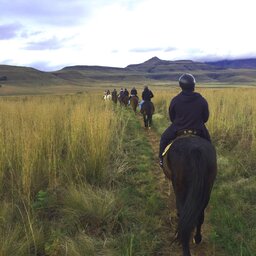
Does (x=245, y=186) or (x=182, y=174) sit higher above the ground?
(x=182, y=174)

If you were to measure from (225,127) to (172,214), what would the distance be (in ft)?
19.2

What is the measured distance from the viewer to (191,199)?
160 inches

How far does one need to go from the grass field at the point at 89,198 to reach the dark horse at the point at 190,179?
59cm

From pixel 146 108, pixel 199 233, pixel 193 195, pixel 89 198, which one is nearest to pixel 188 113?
pixel 193 195

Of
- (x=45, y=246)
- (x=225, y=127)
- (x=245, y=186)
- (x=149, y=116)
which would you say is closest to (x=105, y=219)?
(x=45, y=246)

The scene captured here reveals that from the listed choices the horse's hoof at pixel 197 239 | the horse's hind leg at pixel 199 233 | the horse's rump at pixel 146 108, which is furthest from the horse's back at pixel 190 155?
the horse's rump at pixel 146 108

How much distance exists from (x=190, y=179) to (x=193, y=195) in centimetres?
17

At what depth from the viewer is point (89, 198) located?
5.25 meters

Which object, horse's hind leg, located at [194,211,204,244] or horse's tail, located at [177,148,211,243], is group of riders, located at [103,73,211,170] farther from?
horse's hind leg, located at [194,211,204,244]

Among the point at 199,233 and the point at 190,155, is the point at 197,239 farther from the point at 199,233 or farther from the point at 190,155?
the point at 190,155

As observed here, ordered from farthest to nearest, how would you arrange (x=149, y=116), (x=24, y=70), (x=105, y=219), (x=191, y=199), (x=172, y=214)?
(x=24, y=70), (x=149, y=116), (x=172, y=214), (x=105, y=219), (x=191, y=199)

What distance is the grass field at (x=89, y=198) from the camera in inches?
171

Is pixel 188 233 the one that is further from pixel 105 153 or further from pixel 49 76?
pixel 49 76

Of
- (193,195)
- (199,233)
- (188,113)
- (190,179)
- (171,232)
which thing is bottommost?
(171,232)
